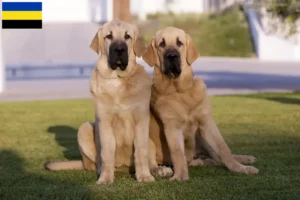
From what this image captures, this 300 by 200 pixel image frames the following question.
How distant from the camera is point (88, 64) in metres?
28.1

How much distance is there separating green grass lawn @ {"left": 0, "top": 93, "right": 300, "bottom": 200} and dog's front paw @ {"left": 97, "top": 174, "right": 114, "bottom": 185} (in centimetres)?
9

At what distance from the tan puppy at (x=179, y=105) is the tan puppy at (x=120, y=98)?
0.64ft

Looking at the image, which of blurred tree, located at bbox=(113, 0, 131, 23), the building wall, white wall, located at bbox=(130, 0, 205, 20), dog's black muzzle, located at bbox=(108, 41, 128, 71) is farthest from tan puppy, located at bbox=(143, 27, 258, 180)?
white wall, located at bbox=(130, 0, 205, 20)

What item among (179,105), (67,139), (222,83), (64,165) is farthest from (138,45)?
(222,83)

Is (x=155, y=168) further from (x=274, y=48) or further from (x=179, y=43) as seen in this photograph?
(x=274, y=48)

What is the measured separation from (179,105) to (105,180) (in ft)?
3.06

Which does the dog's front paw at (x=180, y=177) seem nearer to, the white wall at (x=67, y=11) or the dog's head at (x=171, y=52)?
the dog's head at (x=171, y=52)

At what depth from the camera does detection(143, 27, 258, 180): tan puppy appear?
703 centimetres

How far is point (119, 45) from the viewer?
269 inches

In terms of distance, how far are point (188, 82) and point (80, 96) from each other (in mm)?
11873

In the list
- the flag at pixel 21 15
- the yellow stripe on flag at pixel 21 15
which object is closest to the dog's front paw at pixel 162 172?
the flag at pixel 21 15

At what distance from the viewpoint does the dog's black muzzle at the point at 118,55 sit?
22.4ft

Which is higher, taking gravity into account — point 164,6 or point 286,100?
point 286,100

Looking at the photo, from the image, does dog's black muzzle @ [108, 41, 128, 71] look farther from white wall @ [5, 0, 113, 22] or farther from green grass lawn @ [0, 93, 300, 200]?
white wall @ [5, 0, 113, 22]
